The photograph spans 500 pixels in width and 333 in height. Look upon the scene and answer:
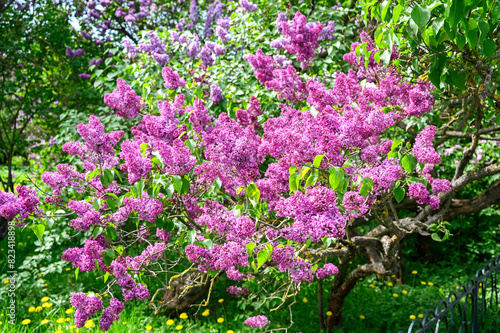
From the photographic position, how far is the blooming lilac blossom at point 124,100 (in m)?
2.59

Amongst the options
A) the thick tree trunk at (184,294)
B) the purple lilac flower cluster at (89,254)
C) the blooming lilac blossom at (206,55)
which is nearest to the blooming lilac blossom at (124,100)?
the purple lilac flower cluster at (89,254)

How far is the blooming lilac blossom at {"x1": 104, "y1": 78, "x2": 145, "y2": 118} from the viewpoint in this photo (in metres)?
2.59

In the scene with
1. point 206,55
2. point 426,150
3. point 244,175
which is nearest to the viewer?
point 426,150

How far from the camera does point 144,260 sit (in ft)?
8.91

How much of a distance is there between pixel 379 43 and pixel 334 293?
8.52 feet

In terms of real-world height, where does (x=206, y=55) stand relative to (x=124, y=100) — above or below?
above

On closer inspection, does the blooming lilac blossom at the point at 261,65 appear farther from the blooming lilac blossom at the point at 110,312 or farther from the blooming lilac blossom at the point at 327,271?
the blooming lilac blossom at the point at 110,312

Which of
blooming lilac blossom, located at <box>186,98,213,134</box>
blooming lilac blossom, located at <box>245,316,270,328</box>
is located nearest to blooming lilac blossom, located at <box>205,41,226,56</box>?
blooming lilac blossom, located at <box>186,98,213,134</box>

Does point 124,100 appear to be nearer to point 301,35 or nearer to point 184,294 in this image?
point 301,35

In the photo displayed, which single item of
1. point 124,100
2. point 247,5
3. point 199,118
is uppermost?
point 247,5

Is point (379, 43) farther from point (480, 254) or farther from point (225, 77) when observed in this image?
point (480, 254)

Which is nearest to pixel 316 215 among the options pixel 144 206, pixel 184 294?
pixel 144 206

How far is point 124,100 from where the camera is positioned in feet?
8.65

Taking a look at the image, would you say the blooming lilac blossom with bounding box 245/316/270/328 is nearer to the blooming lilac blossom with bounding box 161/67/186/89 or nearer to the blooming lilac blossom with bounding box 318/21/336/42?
the blooming lilac blossom with bounding box 161/67/186/89
